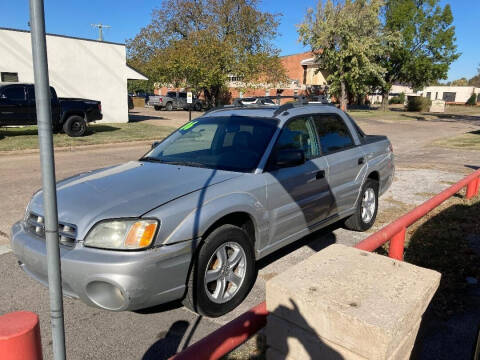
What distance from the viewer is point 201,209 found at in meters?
3.08

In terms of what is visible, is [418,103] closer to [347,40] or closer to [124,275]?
[347,40]

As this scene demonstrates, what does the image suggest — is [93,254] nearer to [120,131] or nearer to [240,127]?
[240,127]

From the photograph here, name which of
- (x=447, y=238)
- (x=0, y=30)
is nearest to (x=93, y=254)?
(x=447, y=238)

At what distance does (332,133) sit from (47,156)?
13.5 ft

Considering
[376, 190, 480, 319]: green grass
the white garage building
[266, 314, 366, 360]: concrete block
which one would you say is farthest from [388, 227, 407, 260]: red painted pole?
the white garage building

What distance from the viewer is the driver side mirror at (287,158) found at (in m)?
3.84

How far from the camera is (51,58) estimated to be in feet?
61.2

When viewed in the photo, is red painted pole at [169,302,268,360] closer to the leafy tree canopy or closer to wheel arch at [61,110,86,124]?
wheel arch at [61,110,86,124]

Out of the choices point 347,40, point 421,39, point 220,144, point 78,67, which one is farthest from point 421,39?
point 220,144

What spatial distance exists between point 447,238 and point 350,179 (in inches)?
57.7

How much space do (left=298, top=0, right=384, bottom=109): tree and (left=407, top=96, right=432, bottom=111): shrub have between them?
29.5 ft

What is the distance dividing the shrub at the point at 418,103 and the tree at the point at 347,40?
29.5 ft

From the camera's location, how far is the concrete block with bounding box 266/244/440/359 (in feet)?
5.23

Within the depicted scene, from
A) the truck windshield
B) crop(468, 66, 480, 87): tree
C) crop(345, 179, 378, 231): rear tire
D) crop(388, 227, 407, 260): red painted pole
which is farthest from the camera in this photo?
crop(468, 66, 480, 87): tree
